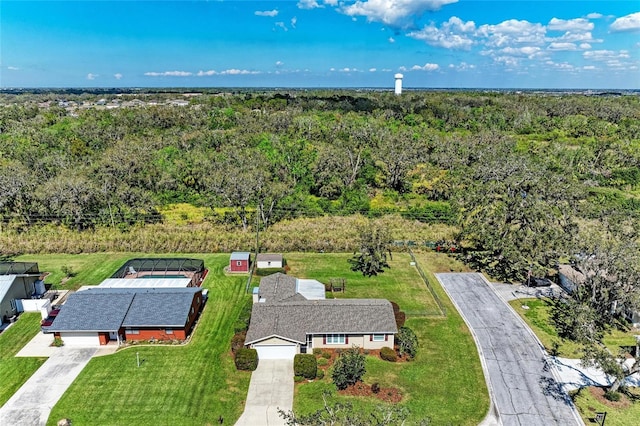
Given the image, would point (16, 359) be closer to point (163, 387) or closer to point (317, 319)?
point (163, 387)

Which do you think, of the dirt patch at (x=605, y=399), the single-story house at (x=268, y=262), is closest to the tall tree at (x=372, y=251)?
the single-story house at (x=268, y=262)

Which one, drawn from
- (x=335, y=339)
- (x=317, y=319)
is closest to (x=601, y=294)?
(x=335, y=339)

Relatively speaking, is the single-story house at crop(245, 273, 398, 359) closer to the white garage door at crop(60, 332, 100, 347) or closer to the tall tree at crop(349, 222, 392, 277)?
the tall tree at crop(349, 222, 392, 277)

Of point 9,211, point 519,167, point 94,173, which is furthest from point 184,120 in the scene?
point 519,167

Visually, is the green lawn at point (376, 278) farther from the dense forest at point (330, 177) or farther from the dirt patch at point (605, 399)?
the dirt patch at point (605, 399)

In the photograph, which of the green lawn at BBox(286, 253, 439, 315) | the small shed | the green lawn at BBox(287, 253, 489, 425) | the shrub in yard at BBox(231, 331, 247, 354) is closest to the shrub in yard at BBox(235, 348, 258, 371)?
the shrub in yard at BBox(231, 331, 247, 354)

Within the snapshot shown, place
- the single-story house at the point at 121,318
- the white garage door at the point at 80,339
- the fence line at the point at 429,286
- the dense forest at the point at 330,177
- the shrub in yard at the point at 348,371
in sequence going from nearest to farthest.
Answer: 1. the shrub in yard at the point at 348,371
2. the single-story house at the point at 121,318
3. the white garage door at the point at 80,339
4. the fence line at the point at 429,286
5. the dense forest at the point at 330,177
